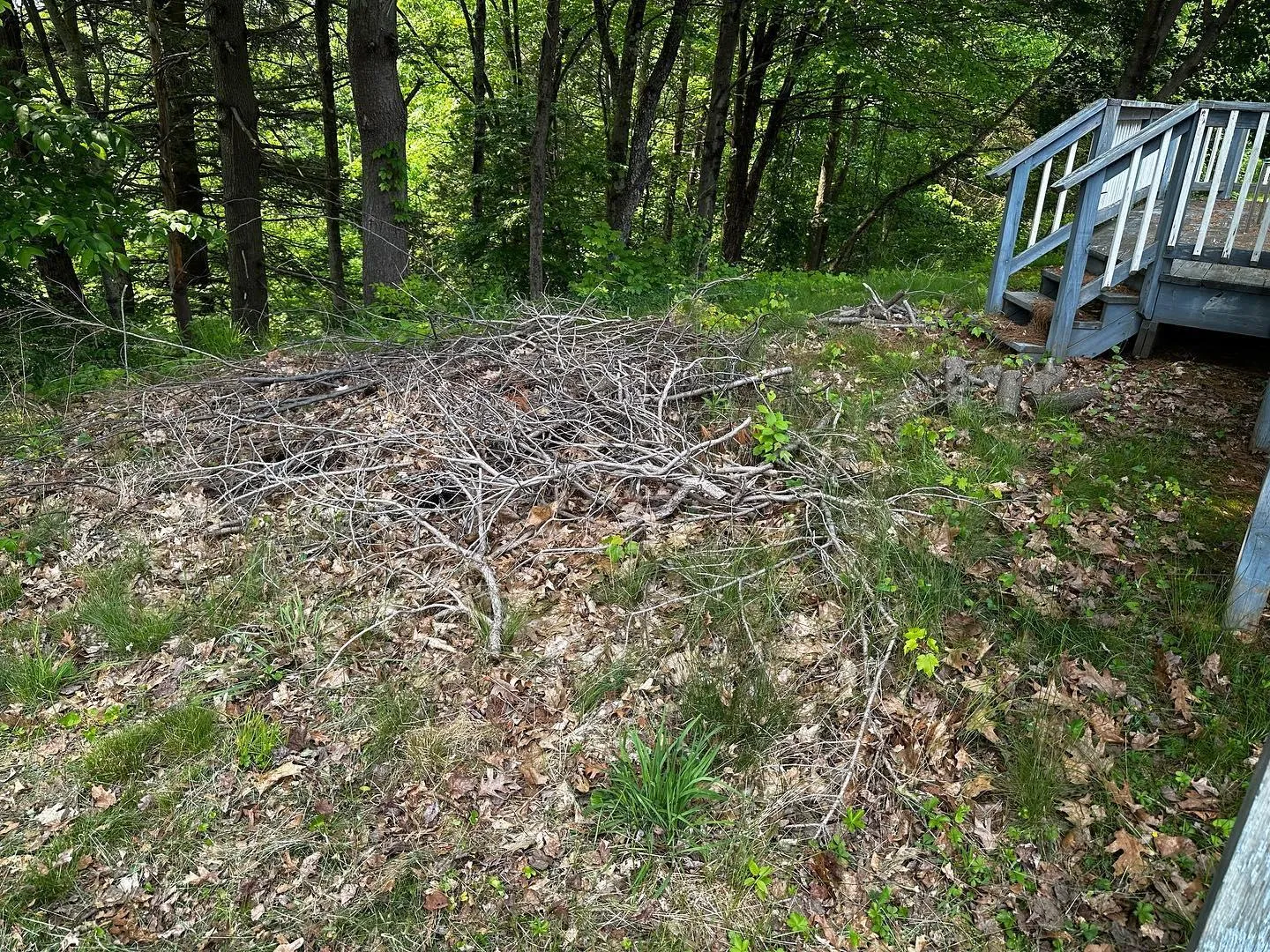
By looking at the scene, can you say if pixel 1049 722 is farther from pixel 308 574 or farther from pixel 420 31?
pixel 420 31

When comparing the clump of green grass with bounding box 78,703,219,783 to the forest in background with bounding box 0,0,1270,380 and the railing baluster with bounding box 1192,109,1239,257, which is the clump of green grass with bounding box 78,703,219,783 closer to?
the forest in background with bounding box 0,0,1270,380

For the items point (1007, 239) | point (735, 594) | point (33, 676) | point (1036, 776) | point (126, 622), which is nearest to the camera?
point (1036, 776)

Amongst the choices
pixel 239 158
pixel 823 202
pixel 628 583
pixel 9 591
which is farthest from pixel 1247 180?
pixel 823 202

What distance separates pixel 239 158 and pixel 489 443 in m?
5.89

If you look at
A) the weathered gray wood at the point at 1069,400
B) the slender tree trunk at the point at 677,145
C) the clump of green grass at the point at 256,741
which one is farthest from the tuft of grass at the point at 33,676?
the slender tree trunk at the point at 677,145

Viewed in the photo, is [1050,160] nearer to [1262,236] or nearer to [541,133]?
[1262,236]

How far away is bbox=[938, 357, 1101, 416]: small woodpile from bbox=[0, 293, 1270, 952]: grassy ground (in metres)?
0.44

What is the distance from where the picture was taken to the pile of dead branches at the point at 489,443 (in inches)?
165

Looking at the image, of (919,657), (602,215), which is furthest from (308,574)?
(602,215)

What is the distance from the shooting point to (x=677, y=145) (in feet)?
53.6

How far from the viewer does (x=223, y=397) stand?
17.6 feet

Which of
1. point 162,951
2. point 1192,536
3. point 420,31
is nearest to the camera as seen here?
point 162,951

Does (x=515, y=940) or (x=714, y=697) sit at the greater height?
(x=714, y=697)

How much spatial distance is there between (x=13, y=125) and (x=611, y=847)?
293 inches
